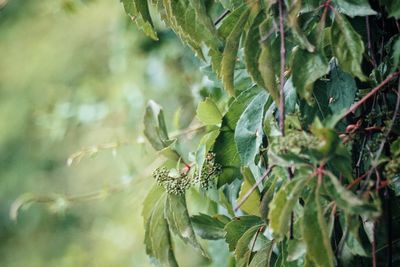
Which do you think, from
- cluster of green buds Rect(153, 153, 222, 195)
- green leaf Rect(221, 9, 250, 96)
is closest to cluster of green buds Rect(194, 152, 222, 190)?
cluster of green buds Rect(153, 153, 222, 195)

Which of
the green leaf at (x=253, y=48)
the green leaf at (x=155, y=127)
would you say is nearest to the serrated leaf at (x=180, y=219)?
the green leaf at (x=155, y=127)

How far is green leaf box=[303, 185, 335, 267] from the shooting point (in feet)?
2.01

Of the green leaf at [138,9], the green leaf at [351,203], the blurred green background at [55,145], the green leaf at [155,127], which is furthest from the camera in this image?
the blurred green background at [55,145]

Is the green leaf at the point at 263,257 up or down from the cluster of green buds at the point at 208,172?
down

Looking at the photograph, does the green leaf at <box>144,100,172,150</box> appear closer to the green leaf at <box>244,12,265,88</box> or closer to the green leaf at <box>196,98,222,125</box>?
the green leaf at <box>196,98,222,125</box>

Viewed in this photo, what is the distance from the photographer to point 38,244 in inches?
128

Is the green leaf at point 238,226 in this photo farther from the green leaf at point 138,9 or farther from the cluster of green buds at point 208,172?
the green leaf at point 138,9

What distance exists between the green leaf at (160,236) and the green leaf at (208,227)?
0.29ft

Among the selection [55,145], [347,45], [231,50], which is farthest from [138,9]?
[55,145]

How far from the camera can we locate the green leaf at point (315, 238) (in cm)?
61

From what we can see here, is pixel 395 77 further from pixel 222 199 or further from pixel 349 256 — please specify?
pixel 222 199

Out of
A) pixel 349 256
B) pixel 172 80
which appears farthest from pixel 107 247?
pixel 349 256

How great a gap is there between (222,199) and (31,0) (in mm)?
2306

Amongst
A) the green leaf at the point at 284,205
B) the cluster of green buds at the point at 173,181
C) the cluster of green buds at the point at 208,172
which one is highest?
the green leaf at the point at 284,205
